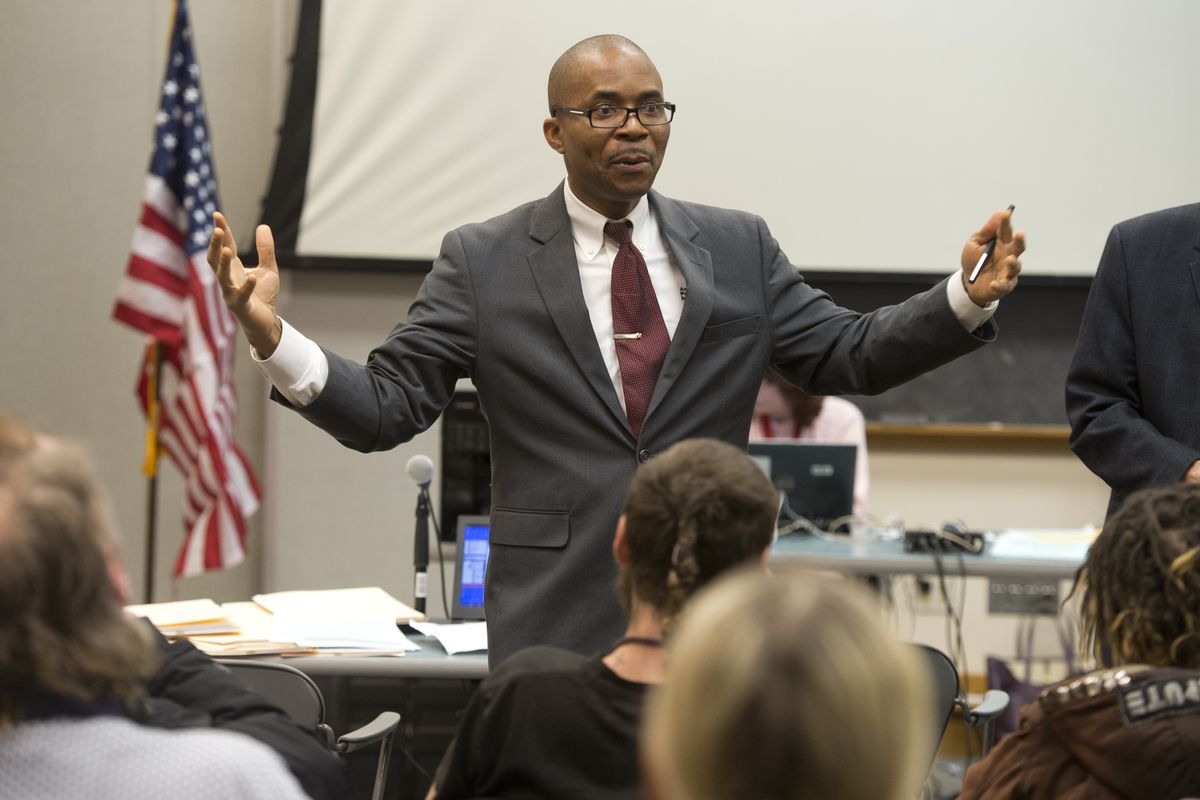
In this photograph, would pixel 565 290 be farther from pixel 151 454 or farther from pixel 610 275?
pixel 151 454

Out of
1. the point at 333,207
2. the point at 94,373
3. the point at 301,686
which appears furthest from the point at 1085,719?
the point at 94,373

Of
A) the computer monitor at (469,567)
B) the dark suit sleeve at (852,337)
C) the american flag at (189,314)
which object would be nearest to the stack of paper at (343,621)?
the computer monitor at (469,567)

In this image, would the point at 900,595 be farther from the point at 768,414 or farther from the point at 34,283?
the point at 34,283

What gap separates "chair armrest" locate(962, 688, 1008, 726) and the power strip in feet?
6.26

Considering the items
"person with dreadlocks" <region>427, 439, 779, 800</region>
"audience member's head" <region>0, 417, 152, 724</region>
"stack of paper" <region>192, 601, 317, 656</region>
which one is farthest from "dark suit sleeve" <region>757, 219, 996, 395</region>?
"audience member's head" <region>0, 417, 152, 724</region>

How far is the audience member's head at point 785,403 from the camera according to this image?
5445mm

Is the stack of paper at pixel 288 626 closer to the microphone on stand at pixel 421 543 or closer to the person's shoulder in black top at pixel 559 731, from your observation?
the microphone on stand at pixel 421 543

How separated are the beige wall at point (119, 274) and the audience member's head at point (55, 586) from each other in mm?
4069

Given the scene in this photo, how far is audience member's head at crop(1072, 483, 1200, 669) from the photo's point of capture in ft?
5.40

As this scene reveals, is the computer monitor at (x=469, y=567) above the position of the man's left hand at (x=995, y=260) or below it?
below

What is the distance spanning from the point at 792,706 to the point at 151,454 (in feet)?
14.9

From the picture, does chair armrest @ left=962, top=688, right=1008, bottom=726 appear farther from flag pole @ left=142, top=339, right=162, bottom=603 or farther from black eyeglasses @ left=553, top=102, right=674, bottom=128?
flag pole @ left=142, top=339, right=162, bottom=603

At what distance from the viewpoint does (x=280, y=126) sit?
221 inches

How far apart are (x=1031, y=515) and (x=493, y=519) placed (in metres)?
4.21
